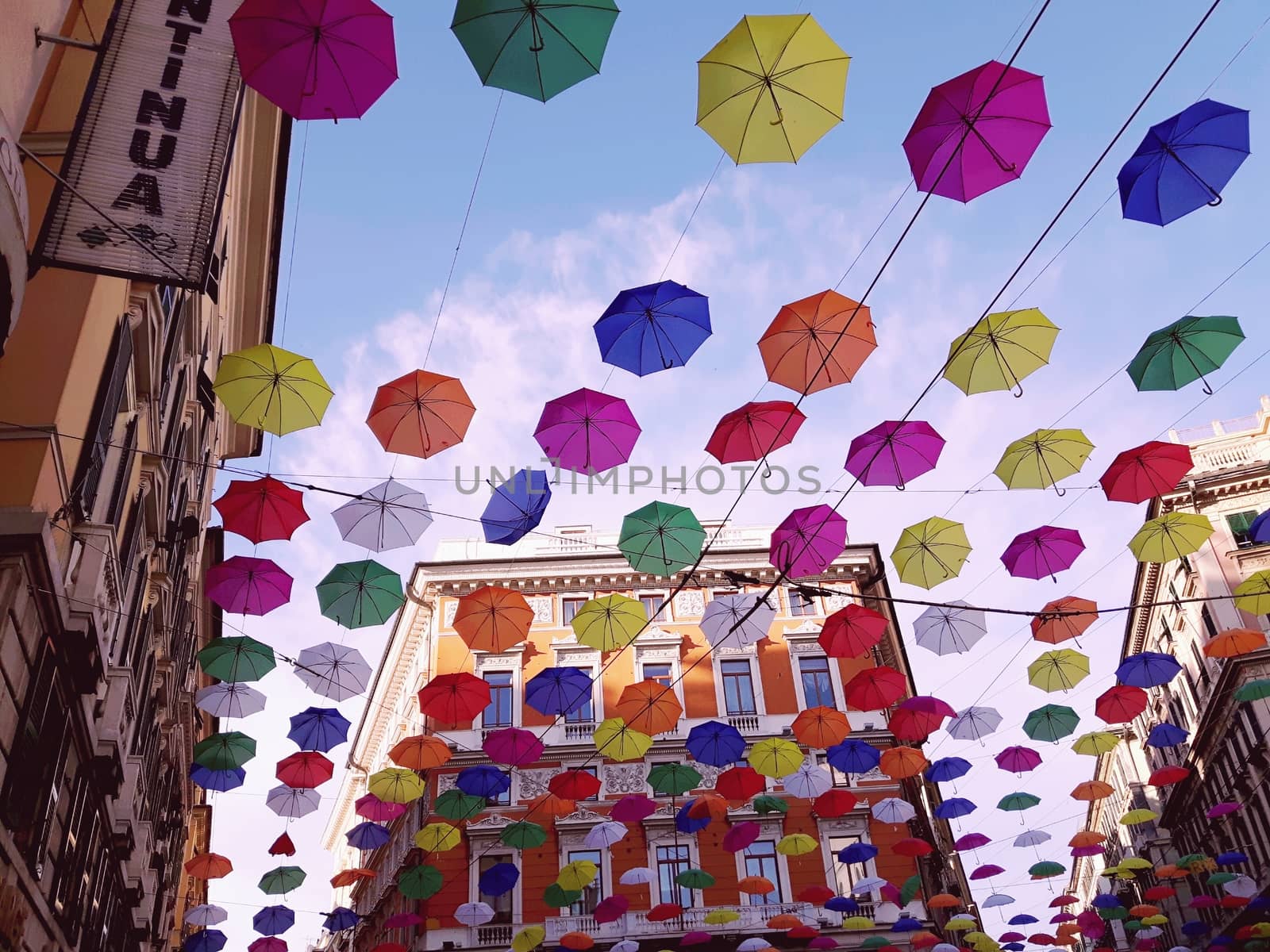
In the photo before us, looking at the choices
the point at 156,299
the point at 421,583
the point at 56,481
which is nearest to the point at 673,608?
the point at 421,583

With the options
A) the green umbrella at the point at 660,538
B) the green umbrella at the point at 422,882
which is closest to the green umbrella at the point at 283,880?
the green umbrella at the point at 422,882

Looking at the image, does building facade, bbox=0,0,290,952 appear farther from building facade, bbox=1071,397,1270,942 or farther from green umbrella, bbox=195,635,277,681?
building facade, bbox=1071,397,1270,942

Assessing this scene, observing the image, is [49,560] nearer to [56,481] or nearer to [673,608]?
→ [56,481]

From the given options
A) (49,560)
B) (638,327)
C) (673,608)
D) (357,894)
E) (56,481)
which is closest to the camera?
(49,560)

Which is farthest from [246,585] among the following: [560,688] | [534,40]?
[534,40]

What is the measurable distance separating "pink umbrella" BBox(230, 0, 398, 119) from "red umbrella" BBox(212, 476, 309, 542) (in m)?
5.83

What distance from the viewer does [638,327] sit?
10984 millimetres

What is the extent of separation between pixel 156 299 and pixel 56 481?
3.92 meters

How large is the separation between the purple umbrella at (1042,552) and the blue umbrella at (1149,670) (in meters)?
4.30

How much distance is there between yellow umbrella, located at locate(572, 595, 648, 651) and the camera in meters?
19.0

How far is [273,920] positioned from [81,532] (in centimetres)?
1616

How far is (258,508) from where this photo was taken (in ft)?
41.6

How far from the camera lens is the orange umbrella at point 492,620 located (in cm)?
1738

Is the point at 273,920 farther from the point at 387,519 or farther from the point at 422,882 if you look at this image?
the point at 387,519
